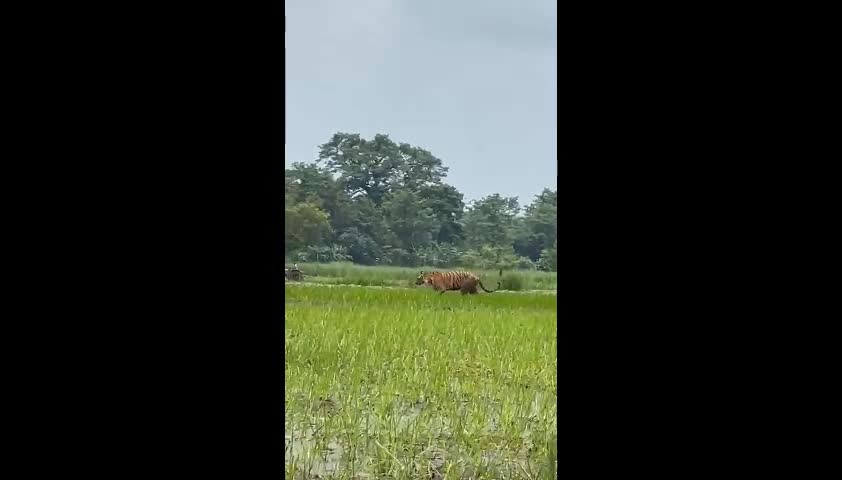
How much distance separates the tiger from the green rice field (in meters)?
0.03

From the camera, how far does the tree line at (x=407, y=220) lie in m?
2.78

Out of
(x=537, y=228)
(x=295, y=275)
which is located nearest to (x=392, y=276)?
(x=295, y=275)

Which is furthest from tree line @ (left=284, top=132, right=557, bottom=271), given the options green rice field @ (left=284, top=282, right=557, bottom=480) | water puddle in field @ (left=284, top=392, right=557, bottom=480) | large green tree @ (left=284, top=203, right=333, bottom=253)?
water puddle in field @ (left=284, top=392, right=557, bottom=480)

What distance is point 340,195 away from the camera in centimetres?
285

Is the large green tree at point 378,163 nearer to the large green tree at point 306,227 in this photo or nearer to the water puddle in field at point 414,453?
the large green tree at point 306,227

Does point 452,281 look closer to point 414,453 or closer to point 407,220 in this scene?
point 407,220

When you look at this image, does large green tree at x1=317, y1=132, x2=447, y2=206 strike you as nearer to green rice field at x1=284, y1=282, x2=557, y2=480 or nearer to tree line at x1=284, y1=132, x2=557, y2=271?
tree line at x1=284, y1=132, x2=557, y2=271

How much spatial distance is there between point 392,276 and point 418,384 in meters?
0.64

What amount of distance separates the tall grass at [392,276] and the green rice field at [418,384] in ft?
0.06

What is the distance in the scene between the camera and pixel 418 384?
222 cm
